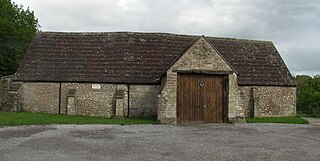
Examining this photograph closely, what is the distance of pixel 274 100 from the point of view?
31.5m

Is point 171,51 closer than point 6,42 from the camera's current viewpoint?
Yes

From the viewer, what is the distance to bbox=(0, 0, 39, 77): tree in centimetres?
4416

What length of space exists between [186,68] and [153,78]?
485 centimetres

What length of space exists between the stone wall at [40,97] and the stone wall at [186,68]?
9.40m

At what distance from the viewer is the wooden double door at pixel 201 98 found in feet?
82.9

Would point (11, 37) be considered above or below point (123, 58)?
above

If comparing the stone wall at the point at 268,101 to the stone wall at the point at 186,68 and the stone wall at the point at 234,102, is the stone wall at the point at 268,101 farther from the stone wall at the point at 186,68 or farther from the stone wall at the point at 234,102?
the stone wall at the point at 186,68

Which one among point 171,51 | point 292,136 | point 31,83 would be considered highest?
point 171,51

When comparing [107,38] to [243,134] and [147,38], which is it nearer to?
[147,38]

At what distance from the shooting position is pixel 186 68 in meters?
25.0

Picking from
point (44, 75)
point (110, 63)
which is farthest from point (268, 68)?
point (44, 75)

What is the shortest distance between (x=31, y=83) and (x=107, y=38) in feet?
24.3

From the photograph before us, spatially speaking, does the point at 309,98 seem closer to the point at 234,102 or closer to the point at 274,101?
the point at 274,101

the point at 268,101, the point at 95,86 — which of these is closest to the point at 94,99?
the point at 95,86
